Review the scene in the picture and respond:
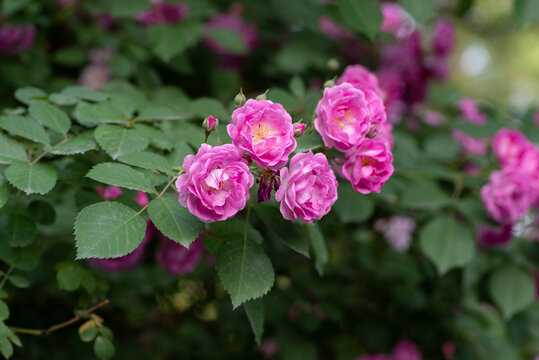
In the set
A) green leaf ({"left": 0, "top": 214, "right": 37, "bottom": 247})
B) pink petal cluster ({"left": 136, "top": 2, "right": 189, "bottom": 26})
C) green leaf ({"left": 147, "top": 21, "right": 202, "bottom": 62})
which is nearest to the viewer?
green leaf ({"left": 0, "top": 214, "right": 37, "bottom": 247})

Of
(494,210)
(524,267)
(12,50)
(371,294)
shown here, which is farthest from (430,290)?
(12,50)

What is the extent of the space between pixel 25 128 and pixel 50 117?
6 cm

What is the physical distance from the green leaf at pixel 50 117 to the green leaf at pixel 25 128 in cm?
2

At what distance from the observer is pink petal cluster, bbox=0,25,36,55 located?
1.67 meters

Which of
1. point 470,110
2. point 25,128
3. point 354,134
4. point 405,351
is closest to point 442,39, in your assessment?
point 470,110

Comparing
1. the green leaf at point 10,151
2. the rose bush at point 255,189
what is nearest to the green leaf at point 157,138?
the rose bush at point 255,189

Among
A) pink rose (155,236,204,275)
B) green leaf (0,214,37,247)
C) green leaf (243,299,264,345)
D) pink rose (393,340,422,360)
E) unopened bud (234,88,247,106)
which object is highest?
unopened bud (234,88,247,106)

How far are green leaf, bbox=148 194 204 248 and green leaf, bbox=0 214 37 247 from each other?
1.08ft

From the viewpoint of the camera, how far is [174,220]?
0.76 metres

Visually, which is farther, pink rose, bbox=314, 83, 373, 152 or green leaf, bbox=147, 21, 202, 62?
green leaf, bbox=147, 21, 202, 62

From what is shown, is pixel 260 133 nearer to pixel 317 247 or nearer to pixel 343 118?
pixel 343 118

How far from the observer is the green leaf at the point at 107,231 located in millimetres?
711

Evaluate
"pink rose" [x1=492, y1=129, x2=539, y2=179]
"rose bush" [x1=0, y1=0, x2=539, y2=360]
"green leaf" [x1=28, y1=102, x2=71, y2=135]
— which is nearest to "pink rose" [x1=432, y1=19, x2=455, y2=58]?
"rose bush" [x1=0, y1=0, x2=539, y2=360]

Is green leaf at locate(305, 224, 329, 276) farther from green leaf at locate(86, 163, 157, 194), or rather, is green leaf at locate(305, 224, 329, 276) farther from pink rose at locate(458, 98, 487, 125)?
pink rose at locate(458, 98, 487, 125)
